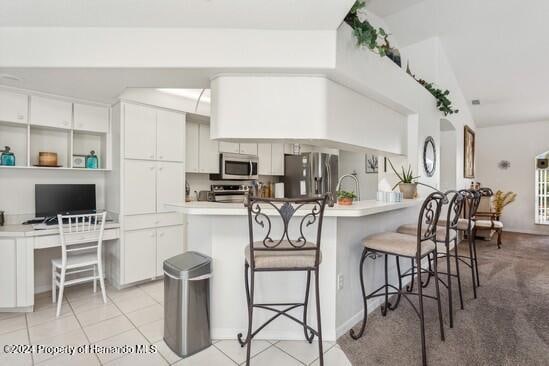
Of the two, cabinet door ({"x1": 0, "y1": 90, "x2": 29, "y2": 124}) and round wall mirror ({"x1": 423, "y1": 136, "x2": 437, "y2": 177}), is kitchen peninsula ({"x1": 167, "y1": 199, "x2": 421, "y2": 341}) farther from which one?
round wall mirror ({"x1": 423, "y1": 136, "x2": 437, "y2": 177})

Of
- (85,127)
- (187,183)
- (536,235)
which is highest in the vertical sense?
(85,127)

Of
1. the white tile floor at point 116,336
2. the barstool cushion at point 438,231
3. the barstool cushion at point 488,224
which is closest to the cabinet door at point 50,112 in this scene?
the white tile floor at point 116,336

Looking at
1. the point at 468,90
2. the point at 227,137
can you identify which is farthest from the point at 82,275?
the point at 468,90

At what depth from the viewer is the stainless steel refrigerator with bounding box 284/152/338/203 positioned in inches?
203

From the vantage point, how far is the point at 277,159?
17.4 ft

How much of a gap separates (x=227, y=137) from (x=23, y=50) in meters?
1.79

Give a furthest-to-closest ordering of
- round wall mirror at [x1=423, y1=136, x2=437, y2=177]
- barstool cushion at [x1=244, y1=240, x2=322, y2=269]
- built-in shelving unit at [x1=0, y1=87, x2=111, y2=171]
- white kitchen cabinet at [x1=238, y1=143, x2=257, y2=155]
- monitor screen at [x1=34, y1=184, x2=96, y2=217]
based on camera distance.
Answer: white kitchen cabinet at [x1=238, y1=143, x2=257, y2=155] < round wall mirror at [x1=423, y1=136, x2=437, y2=177] < monitor screen at [x1=34, y1=184, x2=96, y2=217] < built-in shelving unit at [x1=0, y1=87, x2=111, y2=171] < barstool cushion at [x1=244, y1=240, x2=322, y2=269]

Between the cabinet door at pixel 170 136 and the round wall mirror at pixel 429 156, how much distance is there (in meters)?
3.38

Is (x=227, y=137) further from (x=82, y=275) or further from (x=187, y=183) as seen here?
(x=82, y=275)

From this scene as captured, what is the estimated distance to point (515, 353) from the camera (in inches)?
78.9

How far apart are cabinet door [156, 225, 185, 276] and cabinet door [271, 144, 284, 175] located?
2.16 metres

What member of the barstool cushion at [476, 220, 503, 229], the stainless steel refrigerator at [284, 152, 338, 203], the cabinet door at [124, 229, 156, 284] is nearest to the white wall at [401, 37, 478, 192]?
the barstool cushion at [476, 220, 503, 229]

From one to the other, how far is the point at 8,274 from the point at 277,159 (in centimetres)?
395

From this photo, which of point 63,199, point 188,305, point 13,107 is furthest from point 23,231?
point 188,305
